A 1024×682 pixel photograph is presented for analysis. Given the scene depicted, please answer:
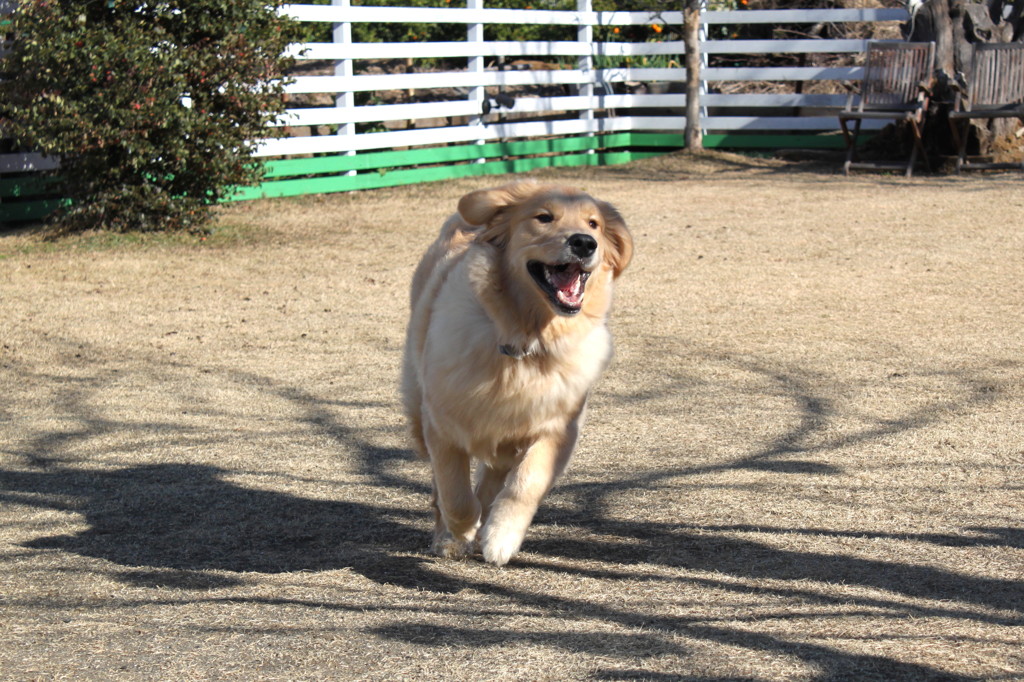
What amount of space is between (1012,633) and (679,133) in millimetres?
13875

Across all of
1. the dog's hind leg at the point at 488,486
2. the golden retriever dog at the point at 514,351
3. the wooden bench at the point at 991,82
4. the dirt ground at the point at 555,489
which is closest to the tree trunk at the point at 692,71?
the wooden bench at the point at 991,82

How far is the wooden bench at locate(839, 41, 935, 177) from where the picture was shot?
1326 cm

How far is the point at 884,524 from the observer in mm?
3914

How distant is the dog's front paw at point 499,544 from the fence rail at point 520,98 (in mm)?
8512

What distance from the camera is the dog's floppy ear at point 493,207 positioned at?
3812mm

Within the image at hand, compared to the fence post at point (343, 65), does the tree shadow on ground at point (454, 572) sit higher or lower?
lower

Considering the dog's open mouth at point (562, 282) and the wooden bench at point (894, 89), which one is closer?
the dog's open mouth at point (562, 282)

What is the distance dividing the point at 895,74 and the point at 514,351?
11.3m

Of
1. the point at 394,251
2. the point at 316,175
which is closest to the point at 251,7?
the point at 394,251

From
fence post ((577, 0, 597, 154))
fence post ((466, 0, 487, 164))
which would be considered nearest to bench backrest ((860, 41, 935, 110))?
fence post ((577, 0, 597, 154))

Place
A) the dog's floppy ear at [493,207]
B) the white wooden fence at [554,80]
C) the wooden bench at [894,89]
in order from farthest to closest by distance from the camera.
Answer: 1. the wooden bench at [894,89]
2. the white wooden fence at [554,80]
3. the dog's floppy ear at [493,207]

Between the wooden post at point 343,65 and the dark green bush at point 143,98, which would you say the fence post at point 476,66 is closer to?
the wooden post at point 343,65

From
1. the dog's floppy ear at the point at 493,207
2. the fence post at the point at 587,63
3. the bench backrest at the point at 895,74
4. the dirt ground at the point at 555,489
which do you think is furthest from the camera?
the fence post at the point at 587,63

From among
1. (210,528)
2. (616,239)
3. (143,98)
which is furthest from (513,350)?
(143,98)
